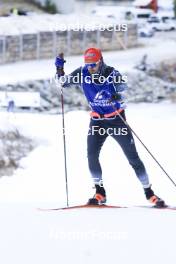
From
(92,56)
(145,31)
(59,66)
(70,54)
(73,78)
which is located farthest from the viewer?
(145,31)

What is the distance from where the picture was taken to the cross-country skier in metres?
6.72

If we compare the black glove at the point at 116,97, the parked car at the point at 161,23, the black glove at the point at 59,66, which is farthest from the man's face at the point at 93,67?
the parked car at the point at 161,23

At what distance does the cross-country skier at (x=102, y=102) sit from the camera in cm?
672

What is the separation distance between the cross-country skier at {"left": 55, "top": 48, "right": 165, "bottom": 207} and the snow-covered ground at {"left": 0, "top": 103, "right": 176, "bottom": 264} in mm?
545

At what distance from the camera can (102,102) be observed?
6.81 m

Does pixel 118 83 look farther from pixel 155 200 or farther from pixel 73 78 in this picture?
pixel 155 200

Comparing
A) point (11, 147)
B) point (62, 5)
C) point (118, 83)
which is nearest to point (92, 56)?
point (118, 83)

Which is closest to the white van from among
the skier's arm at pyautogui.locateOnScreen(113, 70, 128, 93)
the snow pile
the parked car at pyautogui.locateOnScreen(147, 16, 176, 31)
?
the parked car at pyautogui.locateOnScreen(147, 16, 176, 31)

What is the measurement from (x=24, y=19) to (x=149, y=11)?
49.8 feet

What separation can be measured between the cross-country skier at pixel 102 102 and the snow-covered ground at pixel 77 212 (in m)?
0.55

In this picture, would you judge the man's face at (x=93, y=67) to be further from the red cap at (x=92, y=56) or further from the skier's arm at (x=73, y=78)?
the skier's arm at (x=73, y=78)

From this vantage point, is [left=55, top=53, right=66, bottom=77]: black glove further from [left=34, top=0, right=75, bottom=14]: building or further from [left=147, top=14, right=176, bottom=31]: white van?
[left=147, top=14, right=176, bottom=31]: white van

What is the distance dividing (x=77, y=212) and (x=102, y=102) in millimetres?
1055

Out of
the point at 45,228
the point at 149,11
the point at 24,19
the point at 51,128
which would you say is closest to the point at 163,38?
the point at 149,11
